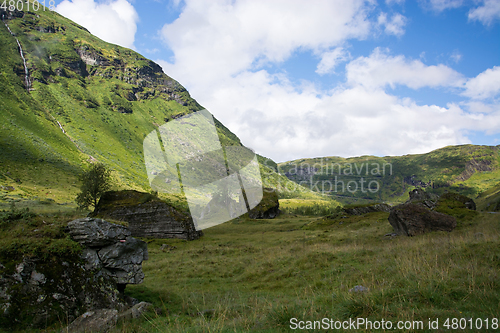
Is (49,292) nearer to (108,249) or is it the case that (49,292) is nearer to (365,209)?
(108,249)

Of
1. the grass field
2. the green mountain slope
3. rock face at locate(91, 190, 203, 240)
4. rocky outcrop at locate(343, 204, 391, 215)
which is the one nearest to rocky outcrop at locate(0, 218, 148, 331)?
the grass field

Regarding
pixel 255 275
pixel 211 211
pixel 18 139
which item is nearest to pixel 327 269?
pixel 255 275

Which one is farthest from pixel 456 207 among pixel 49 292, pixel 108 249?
pixel 49 292

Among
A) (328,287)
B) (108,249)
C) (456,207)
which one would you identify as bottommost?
(328,287)

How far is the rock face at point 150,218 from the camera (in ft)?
116

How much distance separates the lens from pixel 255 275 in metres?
15.4

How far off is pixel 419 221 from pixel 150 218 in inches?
1335

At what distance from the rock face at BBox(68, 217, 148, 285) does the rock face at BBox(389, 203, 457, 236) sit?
69.9ft

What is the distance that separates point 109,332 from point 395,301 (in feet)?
25.8

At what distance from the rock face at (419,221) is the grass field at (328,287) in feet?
3.23

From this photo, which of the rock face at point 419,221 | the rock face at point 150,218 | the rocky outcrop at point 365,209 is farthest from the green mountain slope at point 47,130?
the rock face at point 419,221

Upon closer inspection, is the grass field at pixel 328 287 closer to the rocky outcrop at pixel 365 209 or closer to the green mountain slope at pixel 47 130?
the rocky outcrop at pixel 365 209

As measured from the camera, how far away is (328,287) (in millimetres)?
10172

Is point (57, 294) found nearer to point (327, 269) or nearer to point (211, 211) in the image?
point (327, 269)
